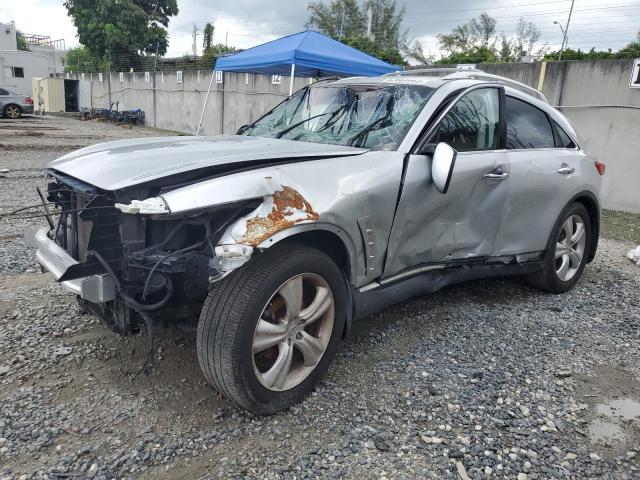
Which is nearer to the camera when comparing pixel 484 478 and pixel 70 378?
pixel 484 478

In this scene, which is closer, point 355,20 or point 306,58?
point 306,58

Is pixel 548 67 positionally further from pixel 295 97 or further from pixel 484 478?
pixel 484 478

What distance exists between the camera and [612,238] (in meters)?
6.76

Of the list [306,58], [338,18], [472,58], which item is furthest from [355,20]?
[306,58]

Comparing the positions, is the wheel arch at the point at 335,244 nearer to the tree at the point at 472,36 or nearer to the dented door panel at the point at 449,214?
the dented door panel at the point at 449,214

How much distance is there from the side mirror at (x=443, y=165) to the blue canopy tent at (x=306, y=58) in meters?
6.44

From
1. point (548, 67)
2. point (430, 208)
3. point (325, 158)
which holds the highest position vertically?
point (548, 67)

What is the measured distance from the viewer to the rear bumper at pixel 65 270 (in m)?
2.27

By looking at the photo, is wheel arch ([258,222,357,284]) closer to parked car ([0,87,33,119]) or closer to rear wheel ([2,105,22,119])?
parked car ([0,87,33,119])

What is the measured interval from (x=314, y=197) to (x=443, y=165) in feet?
2.76

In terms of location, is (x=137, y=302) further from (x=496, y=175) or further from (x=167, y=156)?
(x=496, y=175)

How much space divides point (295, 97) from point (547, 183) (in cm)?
206

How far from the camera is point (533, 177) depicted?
379 cm

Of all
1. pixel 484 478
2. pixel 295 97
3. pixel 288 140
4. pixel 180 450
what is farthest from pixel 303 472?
pixel 295 97
